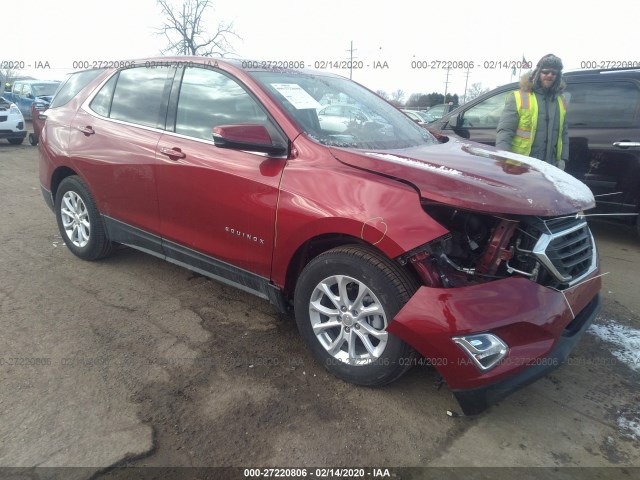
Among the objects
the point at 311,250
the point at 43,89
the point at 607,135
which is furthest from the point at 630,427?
the point at 43,89

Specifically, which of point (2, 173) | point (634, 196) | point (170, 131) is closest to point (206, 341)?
point (170, 131)

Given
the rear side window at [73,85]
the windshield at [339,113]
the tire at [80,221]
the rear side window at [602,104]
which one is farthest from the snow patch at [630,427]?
the rear side window at [73,85]

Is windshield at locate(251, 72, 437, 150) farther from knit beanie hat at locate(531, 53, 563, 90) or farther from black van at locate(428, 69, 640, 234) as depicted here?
black van at locate(428, 69, 640, 234)

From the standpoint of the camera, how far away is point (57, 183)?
439cm

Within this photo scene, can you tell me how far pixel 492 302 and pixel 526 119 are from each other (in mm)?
2693

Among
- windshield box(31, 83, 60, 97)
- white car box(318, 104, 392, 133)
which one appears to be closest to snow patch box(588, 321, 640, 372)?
white car box(318, 104, 392, 133)

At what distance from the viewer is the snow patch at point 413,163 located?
2422 mm

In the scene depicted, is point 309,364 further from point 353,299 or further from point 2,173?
point 2,173

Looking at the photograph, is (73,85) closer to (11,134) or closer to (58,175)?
(58,175)

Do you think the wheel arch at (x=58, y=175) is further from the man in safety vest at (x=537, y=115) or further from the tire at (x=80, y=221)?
the man in safety vest at (x=537, y=115)

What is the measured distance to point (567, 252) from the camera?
2443 millimetres

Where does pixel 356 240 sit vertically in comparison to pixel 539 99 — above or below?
below

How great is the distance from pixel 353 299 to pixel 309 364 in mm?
540

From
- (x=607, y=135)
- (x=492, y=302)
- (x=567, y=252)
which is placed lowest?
(x=492, y=302)
